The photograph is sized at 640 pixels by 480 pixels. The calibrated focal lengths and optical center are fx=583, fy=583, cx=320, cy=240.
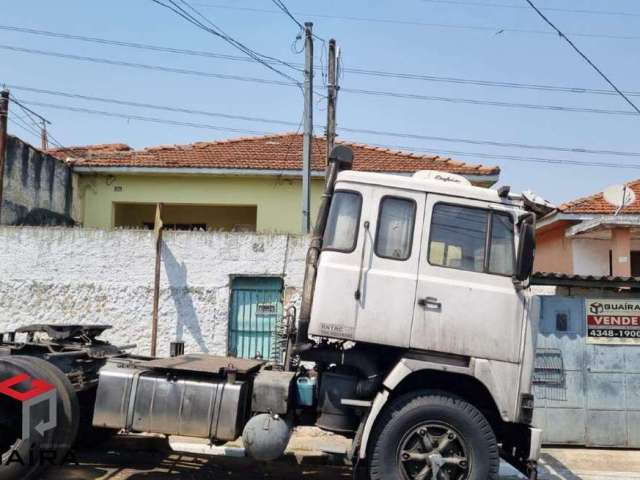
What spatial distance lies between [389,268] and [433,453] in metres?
1.57

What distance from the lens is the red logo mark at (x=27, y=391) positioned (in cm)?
505

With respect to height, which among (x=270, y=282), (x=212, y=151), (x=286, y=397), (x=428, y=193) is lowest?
(x=286, y=397)

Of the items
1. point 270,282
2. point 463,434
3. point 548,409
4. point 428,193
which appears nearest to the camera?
point 463,434

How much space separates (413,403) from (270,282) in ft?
16.9

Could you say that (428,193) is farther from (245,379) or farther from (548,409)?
(548,409)

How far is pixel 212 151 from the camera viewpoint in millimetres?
16312

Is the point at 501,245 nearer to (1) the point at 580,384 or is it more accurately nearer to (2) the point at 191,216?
(1) the point at 580,384

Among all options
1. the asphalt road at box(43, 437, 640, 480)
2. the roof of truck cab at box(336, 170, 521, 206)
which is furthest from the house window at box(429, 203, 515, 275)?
the asphalt road at box(43, 437, 640, 480)

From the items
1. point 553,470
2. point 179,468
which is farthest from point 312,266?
point 553,470

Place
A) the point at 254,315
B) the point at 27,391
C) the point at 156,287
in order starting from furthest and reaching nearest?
1. the point at 254,315
2. the point at 156,287
3. the point at 27,391

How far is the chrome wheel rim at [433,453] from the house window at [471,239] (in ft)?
4.55

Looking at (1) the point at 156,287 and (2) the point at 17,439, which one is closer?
(2) the point at 17,439

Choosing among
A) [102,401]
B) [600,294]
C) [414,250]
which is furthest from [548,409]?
[102,401]

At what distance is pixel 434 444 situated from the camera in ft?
16.0
